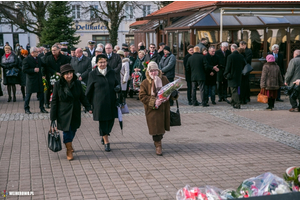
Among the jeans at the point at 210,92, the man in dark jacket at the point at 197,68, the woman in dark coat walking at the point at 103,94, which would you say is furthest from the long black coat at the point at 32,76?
the jeans at the point at 210,92

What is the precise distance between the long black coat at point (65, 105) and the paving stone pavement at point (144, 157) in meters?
0.68

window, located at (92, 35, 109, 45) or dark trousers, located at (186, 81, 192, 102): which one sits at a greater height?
window, located at (92, 35, 109, 45)

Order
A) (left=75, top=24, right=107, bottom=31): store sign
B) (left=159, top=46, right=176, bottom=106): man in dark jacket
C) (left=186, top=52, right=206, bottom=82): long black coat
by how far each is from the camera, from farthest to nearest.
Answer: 1. (left=75, top=24, right=107, bottom=31): store sign
2. (left=186, top=52, right=206, bottom=82): long black coat
3. (left=159, top=46, right=176, bottom=106): man in dark jacket

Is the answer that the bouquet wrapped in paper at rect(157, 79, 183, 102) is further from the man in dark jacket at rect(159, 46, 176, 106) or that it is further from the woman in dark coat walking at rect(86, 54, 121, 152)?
the man in dark jacket at rect(159, 46, 176, 106)

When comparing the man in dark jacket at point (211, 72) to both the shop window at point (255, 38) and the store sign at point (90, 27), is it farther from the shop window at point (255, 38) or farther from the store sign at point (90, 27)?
the store sign at point (90, 27)

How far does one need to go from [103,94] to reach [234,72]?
6369mm

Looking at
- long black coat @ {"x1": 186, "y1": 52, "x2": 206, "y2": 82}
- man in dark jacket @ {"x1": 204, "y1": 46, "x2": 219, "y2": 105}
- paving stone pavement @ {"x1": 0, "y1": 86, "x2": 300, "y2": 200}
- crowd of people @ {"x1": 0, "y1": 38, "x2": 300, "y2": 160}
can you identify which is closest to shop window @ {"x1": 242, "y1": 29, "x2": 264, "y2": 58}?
crowd of people @ {"x1": 0, "y1": 38, "x2": 300, "y2": 160}

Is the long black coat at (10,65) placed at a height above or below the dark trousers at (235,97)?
above

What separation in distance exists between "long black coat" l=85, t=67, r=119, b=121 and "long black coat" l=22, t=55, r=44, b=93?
5.10m

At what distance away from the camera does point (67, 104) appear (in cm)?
712

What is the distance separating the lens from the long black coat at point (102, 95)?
7574 mm

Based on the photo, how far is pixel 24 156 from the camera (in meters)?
7.39

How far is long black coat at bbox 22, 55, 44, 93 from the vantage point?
12.2 meters

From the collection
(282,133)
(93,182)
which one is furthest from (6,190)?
(282,133)
